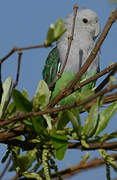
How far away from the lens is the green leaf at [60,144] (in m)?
1.42

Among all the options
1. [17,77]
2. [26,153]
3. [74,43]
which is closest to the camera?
[17,77]

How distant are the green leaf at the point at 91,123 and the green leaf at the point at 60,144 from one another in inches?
3.3

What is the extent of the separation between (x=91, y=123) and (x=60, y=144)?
0.49 ft

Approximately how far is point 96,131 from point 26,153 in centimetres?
35

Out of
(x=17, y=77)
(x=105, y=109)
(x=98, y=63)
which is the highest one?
(x=98, y=63)

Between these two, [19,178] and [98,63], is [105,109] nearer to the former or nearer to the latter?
[19,178]

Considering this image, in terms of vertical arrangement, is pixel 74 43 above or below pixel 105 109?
above

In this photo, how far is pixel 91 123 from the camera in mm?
1420

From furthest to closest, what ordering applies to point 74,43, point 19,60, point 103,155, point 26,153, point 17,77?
1. point 74,43
2. point 26,153
3. point 17,77
4. point 19,60
5. point 103,155

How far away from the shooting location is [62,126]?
1494 millimetres

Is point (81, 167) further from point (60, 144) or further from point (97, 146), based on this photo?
point (60, 144)

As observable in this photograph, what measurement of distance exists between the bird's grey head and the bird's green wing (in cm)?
35

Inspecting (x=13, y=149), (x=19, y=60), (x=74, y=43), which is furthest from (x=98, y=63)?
(x=19, y=60)

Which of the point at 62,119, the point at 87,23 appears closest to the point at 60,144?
the point at 62,119
